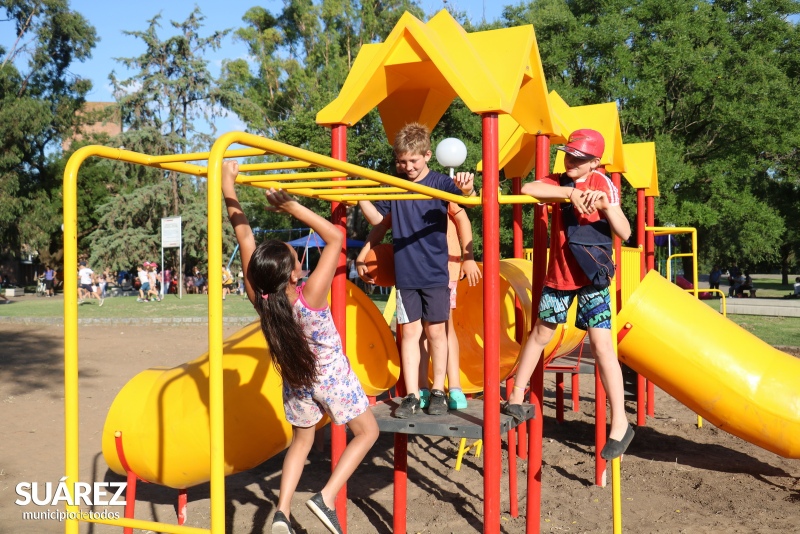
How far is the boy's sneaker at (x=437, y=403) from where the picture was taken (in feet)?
13.8

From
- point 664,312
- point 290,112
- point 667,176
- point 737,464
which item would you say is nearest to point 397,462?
point 664,312

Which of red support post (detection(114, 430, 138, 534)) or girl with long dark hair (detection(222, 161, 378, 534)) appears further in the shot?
red support post (detection(114, 430, 138, 534))

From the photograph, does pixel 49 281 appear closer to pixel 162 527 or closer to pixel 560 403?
pixel 560 403

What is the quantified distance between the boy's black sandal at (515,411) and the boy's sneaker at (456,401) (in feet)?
0.75

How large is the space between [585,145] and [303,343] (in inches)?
75.5

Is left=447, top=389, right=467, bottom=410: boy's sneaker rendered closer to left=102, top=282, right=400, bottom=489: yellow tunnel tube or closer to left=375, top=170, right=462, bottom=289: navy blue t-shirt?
left=375, top=170, right=462, bottom=289: navy blue t-shirt

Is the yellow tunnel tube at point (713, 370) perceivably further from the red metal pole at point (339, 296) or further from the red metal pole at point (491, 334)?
the red metal pole at point (339, 296)

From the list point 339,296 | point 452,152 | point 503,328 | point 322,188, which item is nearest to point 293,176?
point 322,188

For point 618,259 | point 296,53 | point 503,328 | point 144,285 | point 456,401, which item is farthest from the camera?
point 296,53

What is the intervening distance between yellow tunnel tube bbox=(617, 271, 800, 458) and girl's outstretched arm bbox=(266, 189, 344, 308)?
3162 mm

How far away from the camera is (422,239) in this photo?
14.4 ft

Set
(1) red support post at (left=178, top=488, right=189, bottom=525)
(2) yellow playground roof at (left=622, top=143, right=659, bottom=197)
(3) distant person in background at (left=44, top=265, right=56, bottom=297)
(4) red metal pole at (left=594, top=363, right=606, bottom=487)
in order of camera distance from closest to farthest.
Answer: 1. (1) red support post at (left=178, top=488, right=189, bottom=525)
2. (4) red metal pole at (left=594, top=363, right=606, bottom=487)
3. (2) yellow playground roof at (left=622, top=143, right=659, bottom=197)
4. (3) distant person in background at (left=44, top=265, right=56, bottom=297)

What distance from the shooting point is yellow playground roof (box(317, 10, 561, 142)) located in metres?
4.04

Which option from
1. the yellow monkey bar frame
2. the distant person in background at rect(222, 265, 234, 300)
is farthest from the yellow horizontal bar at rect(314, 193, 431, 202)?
the distant person in background at rect(222, 265, 234, 300)
